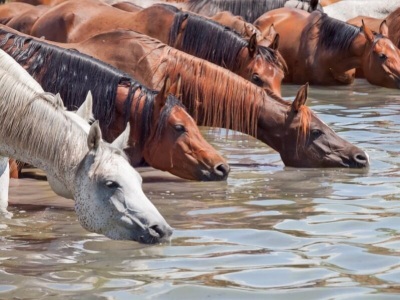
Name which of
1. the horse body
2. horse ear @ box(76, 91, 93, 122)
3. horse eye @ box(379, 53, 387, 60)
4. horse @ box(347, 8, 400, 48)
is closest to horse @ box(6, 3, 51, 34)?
the horse body

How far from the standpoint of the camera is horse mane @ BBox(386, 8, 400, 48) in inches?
643

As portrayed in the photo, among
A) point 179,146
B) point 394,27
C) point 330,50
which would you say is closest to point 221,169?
point 179,146

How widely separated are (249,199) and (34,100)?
6.71ft

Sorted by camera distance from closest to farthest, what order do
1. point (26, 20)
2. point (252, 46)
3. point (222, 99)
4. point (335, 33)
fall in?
point (222, 99) → point (252, 46) → point (26, 20) → point (335, 33)

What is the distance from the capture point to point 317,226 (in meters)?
6.73

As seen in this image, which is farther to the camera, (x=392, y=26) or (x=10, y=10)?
(x=392, y=26)

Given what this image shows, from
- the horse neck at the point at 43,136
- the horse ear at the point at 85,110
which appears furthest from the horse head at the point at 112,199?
the horse ear at the point at 85,110

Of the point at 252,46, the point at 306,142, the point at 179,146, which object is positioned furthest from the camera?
the point at 252,46

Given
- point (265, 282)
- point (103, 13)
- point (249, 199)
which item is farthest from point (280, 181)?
point (103, 13)

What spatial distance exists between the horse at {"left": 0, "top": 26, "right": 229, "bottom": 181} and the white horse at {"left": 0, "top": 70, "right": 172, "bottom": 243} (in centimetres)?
175

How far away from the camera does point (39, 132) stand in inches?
251

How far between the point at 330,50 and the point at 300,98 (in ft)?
20.5

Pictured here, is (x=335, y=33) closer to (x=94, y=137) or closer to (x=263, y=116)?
(x=263, y=116)

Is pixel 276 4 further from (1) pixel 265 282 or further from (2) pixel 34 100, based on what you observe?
(1) pixel 265 282
